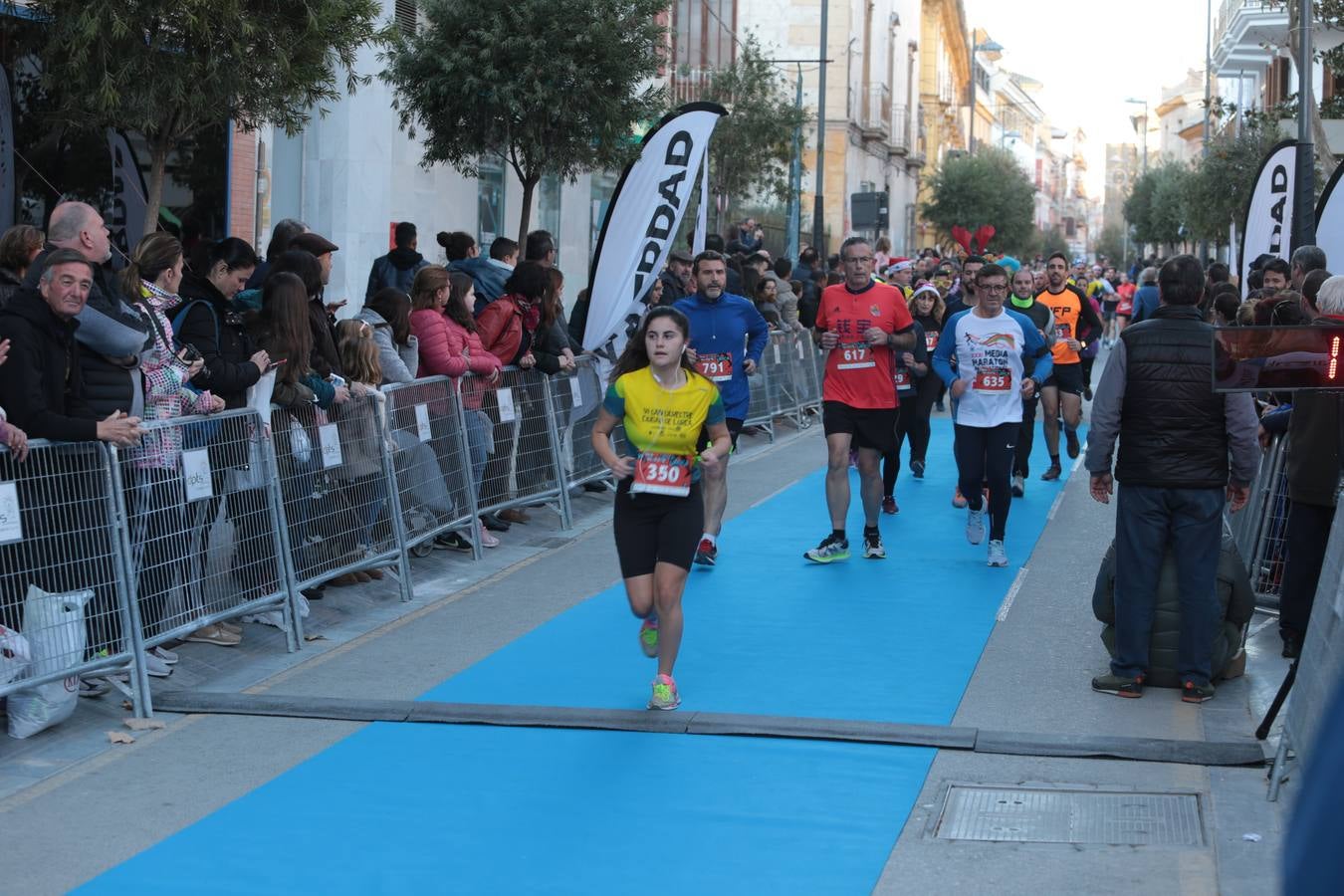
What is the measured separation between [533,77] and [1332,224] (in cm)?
712

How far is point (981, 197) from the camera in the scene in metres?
67.2

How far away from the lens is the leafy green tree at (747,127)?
3147 cm

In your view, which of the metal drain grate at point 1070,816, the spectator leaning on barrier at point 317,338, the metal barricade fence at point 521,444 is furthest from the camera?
the metal barricade fence at point 521,444

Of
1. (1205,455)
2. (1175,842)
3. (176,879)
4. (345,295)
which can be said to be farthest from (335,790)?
(345,295)

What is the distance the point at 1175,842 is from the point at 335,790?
2875 mm

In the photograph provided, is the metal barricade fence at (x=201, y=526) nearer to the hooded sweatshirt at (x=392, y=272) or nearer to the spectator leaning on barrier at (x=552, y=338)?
the spectator leaning on barrier at (x=552, y=338)

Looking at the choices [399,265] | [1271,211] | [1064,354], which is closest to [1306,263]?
[1271,211]

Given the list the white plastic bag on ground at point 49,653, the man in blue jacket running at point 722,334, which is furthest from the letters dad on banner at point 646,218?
the white plastic bag on ground at point 49,653

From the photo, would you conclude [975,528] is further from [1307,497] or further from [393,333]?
[393,333]

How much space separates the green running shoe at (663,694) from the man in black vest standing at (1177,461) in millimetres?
2020

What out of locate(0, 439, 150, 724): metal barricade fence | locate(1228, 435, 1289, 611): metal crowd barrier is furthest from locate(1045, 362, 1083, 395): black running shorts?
locate(0, 439, 150, 724): metal barricade fence

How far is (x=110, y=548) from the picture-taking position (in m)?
7.03

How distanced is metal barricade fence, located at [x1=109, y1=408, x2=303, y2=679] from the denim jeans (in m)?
3.96

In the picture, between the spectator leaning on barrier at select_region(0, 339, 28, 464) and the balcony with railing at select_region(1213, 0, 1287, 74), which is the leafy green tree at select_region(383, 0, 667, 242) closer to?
the spectator leaning on barrier at select_region(0, 339, 28, 464)
